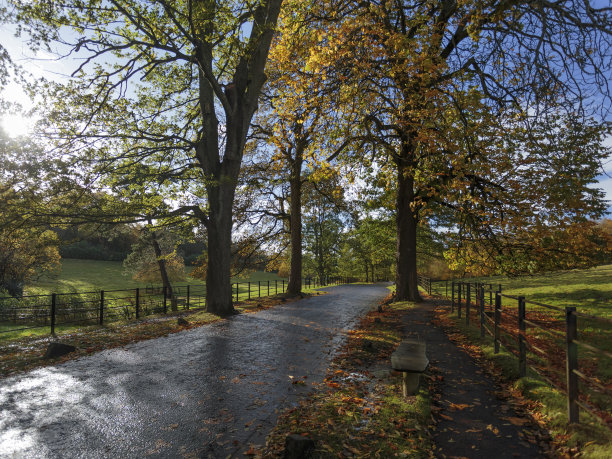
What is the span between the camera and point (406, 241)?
1731 cm

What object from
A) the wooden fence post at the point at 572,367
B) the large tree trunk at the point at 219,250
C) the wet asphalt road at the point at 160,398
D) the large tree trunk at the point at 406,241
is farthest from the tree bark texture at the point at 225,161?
the wooden fence post at the point at 572,367

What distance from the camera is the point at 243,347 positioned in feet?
27.7

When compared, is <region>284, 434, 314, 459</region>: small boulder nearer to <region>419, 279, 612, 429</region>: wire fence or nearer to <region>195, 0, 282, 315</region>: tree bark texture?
<region>419, 279, 612, 429</region>: wire fence

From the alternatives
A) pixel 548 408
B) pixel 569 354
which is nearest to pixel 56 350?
pixel 548 408

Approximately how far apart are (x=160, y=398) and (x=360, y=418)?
283cm

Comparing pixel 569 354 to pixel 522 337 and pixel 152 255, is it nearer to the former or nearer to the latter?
pixel 522 337

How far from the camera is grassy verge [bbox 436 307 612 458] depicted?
12.1ft

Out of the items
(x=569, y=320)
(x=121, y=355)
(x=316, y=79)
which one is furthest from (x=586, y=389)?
(x=316, y=79)

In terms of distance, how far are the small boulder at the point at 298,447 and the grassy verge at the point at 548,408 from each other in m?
2.60

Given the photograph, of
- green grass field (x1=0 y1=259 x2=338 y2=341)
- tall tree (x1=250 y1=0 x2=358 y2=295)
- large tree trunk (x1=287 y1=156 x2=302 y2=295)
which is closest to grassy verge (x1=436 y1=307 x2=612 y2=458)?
tall tree (x1=250 y1=0 x2=358 y2=295)

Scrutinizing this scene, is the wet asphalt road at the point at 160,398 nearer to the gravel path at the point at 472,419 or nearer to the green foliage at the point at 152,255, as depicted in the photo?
the gravel path at the point at 472,419

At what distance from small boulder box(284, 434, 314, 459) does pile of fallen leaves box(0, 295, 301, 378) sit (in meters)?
6.11

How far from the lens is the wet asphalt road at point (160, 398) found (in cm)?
382

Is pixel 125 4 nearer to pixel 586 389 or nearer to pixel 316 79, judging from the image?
pixel 316 79
